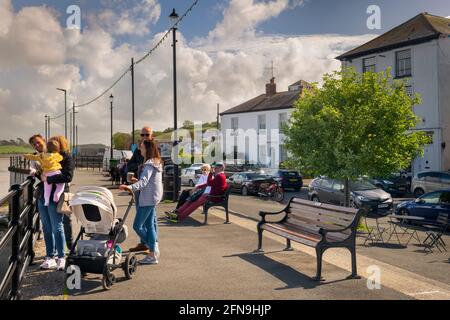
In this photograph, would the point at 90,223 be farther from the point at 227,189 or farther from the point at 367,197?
the point at 367,197

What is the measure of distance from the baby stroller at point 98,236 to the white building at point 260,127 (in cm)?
4097

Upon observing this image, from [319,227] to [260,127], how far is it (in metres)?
44.1

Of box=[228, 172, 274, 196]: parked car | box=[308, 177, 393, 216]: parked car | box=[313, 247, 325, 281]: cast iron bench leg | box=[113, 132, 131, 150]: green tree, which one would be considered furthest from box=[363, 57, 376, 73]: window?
box=[113, 132, 131, 150]: green tree

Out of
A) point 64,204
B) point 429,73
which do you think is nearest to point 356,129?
point 64,204

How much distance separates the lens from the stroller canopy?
21.5 ft

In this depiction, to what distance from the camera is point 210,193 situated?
12906 millimetres

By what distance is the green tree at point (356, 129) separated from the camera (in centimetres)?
1318

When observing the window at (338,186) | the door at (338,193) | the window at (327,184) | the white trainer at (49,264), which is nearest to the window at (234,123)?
the window at (327,184)

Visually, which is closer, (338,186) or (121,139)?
(338,186)

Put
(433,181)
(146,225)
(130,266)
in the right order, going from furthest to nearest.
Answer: (433,181) < (146,225) < (130,266)

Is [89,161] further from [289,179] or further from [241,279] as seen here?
[241,279]

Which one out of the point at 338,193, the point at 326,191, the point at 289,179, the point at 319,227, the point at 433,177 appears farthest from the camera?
the point at 289,179

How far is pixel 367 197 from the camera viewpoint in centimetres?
1855

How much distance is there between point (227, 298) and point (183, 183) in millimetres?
29184
